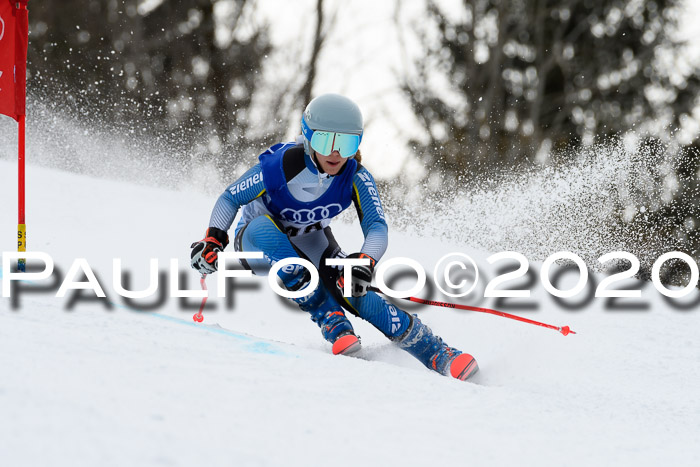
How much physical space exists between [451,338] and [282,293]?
3.72ft

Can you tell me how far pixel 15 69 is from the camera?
11.6ft

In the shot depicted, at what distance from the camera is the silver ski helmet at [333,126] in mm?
2867

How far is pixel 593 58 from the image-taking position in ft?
59.8

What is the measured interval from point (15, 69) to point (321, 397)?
103 inches

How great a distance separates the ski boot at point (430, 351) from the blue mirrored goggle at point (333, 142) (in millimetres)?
740

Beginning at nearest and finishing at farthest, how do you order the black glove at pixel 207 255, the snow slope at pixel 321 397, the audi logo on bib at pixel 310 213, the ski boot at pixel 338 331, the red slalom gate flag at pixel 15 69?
the snow slope at pixel 321 397 < the ski boot at pixel 338 331 < the black glove at pixel 207 255 < the audi logo on bib at pixel 310 213 < the red slalom gate flag at pixel 15 69

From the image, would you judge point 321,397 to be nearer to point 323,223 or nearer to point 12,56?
point 323,223

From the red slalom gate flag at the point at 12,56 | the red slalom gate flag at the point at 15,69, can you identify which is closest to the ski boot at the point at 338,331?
the red slalom gate flag at the point at 15,69

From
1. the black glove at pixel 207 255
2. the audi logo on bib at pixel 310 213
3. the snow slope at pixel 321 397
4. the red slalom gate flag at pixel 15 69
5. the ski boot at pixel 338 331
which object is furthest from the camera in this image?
the red slalom gate flag at pixel 15 69

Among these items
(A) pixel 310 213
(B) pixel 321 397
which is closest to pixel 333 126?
(A) pixel 310 213

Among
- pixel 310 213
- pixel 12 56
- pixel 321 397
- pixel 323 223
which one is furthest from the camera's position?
pixel 12 56

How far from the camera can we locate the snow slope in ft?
4.42

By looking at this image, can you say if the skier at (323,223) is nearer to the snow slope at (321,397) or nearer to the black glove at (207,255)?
the black glove at (207,255)

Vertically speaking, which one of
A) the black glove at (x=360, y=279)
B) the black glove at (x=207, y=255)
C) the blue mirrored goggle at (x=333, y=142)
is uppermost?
the blue mirrored goggle at (x=333, y=142)
